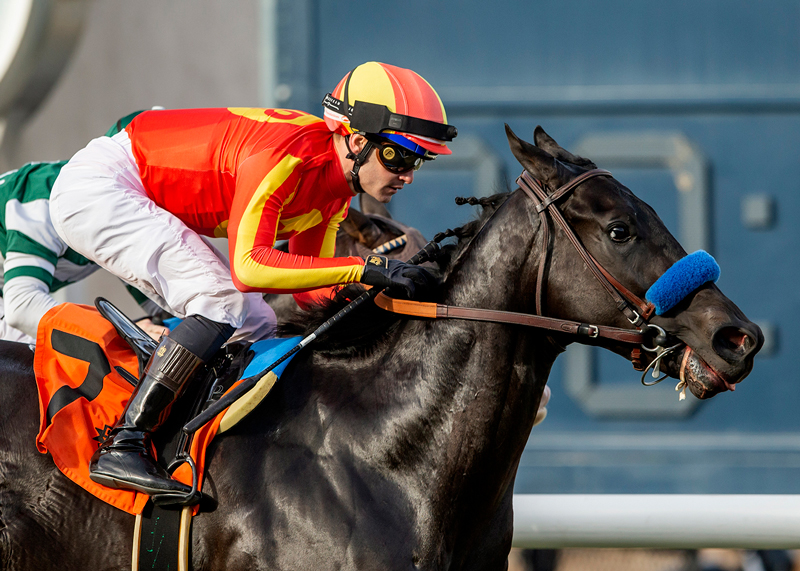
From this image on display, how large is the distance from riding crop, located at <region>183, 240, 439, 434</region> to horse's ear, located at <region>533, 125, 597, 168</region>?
1.29 feet

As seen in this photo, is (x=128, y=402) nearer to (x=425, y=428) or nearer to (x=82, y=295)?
(x=425, y=428)

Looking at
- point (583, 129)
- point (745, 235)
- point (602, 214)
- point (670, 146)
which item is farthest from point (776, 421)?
point (602, 214)

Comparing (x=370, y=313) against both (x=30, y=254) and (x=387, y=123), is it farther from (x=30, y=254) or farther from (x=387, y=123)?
(x=30, y=254)

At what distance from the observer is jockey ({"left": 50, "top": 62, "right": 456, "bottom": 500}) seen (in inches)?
83.6

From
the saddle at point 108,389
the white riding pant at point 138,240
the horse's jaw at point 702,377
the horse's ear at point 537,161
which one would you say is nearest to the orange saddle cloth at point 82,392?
the saddle at point 108,389

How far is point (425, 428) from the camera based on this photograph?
2.11 metres

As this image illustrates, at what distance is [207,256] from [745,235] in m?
4.47

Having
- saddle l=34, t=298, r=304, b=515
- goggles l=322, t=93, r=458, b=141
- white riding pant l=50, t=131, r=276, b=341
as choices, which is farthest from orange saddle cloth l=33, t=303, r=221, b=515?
goggles l=322, t=93, r=458, b=141

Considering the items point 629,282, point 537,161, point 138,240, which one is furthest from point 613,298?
point 138,240

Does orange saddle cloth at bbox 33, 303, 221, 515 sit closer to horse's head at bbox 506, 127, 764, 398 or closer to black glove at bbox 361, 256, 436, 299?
black glove at bbox 361, 256, 436, 299

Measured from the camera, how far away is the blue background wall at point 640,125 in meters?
5.58

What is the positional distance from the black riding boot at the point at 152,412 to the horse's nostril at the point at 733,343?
123 centimetres

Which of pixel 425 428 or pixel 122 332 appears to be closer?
pixel 425 428

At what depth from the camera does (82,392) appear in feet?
7.34
